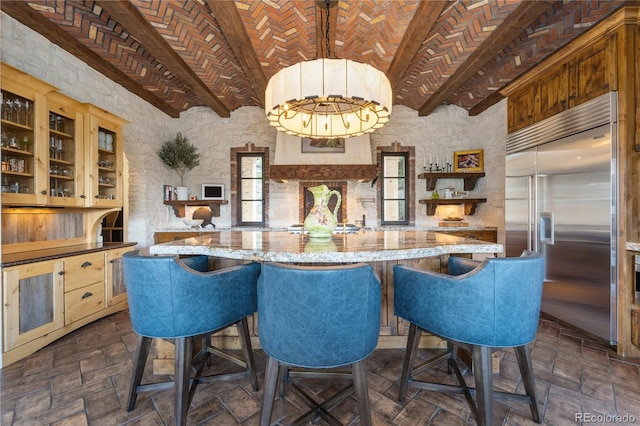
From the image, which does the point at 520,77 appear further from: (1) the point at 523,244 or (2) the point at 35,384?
(2) the point at 35,384

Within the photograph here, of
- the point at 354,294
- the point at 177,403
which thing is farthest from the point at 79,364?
the point at 354,294

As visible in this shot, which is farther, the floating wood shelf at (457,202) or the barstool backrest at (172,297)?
the floating wood shelf at (457,202)

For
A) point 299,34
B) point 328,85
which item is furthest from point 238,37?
point 328,85

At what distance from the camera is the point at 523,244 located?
3.27m

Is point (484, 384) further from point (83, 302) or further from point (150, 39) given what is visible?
point (150, 39)

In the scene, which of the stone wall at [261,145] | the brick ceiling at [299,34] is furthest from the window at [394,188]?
the brick ceiling at [299,34]

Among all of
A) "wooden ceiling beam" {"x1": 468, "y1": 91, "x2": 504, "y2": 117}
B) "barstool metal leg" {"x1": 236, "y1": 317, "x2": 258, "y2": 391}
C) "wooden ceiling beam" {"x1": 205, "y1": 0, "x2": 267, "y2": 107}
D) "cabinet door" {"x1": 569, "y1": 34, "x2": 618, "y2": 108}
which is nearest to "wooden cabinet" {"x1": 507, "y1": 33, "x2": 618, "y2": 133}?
"cabinet door" {"x1": 569, "y1": 34, "x2": 618, "y2": 108}

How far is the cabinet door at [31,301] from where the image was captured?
2080mm

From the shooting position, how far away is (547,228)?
2.97m

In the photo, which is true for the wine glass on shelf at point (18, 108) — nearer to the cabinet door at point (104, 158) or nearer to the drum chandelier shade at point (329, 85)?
the cabinet door at point (104, 158)

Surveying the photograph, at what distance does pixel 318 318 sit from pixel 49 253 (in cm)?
286

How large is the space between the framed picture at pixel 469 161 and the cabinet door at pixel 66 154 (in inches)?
209

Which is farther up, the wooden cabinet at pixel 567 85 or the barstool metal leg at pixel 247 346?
the wooden cabinet at pixel 567 85

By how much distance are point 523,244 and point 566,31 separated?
219cm
